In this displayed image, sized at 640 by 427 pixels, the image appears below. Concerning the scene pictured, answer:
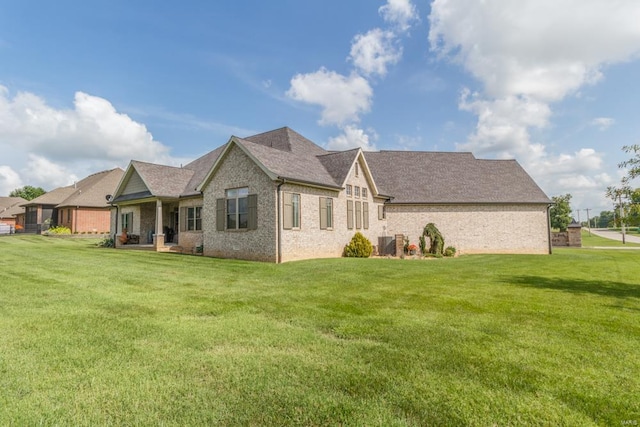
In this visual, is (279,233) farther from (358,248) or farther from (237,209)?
(358,248)

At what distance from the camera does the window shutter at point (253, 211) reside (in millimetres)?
16094

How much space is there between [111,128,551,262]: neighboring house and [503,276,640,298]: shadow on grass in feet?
31.2

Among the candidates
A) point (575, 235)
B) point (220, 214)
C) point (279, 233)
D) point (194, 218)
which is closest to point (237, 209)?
point (220, 214)

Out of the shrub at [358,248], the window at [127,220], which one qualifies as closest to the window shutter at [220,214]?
the shrub at [358,248]

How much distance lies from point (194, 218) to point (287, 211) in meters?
7.88

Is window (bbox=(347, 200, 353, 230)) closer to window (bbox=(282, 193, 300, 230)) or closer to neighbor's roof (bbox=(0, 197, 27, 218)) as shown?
window (bbox=(282, 193, 300, 230))

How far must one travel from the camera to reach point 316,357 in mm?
4074

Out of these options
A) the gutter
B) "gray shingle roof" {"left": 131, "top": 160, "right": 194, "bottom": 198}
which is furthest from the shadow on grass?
"gray shingle roof" {"left": 131, "top": 160, "right": 194, "bottom": 198}

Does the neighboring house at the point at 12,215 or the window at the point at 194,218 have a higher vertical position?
the neighboring house at the point at 12,215

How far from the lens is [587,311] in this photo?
6430mm

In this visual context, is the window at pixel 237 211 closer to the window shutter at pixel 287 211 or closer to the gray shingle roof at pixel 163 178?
the window shutter at pixel 287 211

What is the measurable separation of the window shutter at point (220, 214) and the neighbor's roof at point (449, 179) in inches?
465

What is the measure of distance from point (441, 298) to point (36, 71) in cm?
1944

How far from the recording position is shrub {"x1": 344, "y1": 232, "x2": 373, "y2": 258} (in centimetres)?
1893
